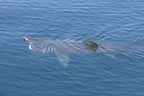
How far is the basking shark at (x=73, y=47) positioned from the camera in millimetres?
23984

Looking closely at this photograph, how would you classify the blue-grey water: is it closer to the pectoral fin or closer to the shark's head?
the pectoral fin

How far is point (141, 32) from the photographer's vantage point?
28.0 metres

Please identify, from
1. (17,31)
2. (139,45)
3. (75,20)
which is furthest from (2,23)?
(139,45)

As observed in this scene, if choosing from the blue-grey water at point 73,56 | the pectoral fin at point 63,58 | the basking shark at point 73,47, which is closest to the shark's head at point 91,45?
the basking shark at point 73,47

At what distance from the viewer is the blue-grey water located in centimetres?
1981

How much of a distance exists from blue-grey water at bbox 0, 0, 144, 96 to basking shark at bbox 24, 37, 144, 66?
51cm

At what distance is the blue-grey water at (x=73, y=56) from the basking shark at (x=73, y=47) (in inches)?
20.2

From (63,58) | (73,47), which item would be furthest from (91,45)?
(63,58)

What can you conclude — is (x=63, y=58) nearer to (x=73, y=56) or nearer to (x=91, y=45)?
(x=73, y=56)

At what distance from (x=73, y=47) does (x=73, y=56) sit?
1070 millimetres

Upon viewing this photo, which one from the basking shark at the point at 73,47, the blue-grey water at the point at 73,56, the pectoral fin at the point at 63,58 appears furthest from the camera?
the basking shark at the point at 73,47

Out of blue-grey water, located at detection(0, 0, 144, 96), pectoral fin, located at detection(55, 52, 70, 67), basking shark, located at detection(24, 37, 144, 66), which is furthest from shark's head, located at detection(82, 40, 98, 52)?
pectoral fin, located at detection(55, 52, 70, 67)

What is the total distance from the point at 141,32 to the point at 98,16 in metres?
4.33

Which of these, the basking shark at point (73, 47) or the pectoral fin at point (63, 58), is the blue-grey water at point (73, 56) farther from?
the basking shark at point (73, 47)
